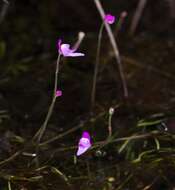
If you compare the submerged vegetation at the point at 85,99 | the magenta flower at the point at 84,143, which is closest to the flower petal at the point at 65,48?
the submerged vegetation at the point at 85,99

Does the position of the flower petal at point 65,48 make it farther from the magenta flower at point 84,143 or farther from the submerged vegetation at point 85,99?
the magenta flower at point 84,143

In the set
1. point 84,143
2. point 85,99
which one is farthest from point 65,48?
point 85,99

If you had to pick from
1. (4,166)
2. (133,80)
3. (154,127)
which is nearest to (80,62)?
(133,80)

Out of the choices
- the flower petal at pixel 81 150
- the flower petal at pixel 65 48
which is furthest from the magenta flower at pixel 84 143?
the flower petal at pixel 65 48

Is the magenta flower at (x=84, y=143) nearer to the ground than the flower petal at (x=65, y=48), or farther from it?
Result: nearer to the ground

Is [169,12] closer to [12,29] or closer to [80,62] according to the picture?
[80,62]

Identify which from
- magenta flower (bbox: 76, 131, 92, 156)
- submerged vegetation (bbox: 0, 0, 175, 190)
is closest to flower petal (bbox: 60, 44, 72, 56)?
submerged vegetation (bbox: 0, 0, 175, 190)

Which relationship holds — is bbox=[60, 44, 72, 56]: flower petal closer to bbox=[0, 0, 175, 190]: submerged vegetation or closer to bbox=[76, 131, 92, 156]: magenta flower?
bbox=[0, 0, 175, 190]: submerged vegetation

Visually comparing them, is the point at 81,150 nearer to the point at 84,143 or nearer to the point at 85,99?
the point at 84,143
